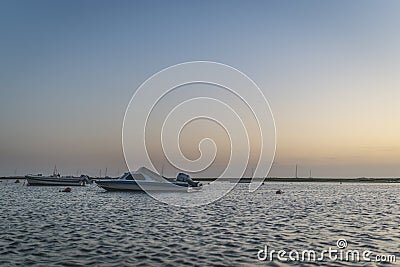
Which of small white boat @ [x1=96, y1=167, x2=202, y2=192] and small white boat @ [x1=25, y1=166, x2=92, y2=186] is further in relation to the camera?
small white boat @ [x1=25, y1=166, x2=92, y2=186]

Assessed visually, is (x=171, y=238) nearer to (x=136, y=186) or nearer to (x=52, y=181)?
(x=136, y=186)

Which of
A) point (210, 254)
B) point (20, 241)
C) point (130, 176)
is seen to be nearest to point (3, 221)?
point (20, 241)

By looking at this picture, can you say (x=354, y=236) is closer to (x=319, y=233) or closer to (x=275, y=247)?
(x=319, y=233)

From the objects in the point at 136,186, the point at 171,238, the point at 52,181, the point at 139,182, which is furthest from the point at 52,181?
the point at 171,238

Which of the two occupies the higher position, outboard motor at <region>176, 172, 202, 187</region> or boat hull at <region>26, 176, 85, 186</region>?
outboard motor at <region>176, 172, 202, 187</region>

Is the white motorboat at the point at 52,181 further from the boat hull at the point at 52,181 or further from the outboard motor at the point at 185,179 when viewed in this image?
the outboard motor at the point at 185,179

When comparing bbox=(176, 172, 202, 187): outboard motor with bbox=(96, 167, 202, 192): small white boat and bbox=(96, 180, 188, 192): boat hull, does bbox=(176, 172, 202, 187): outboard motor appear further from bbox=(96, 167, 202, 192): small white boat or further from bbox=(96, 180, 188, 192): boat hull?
bbox=(96, 180, 188, 192): boat hull
